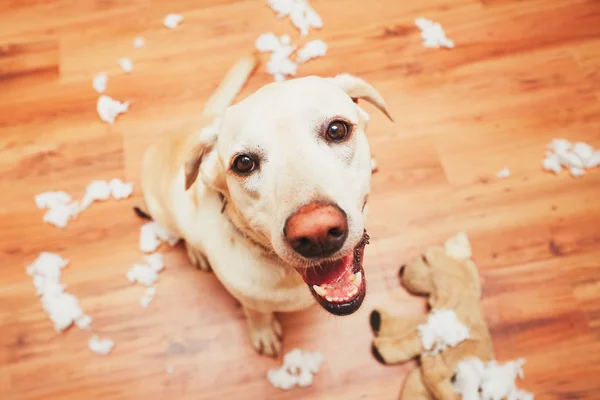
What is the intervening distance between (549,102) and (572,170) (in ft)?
1.41

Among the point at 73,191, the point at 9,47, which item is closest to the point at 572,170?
the point at 73,191

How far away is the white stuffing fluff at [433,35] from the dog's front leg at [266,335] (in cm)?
181

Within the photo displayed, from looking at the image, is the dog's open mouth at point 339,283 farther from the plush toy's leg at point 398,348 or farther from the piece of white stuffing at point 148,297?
the piece of white stuffing at point 148,297

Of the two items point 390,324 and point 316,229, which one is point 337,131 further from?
point 390,324

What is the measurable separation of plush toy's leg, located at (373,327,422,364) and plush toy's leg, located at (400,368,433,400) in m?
0.08

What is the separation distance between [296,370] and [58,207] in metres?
1.46

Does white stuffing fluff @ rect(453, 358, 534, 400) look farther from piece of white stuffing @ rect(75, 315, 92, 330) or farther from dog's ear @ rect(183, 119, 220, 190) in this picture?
piece of white stuffing @ rect(75, 315, 92, 330)

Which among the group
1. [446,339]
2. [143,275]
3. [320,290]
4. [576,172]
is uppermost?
[320,290]

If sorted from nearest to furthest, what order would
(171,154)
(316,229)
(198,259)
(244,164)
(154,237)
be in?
1. (316,229)
2. (244,164)
3. (171,154)
4. (198,259)
5. (154,237)

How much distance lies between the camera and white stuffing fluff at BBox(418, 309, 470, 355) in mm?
2156

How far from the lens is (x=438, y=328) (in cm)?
219

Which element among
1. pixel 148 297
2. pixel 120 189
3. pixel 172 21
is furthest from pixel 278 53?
pixel 148 297

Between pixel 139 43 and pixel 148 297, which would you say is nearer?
pixel 148 297

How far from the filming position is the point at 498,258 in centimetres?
242
